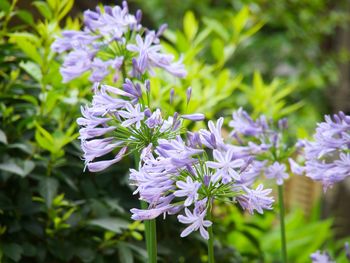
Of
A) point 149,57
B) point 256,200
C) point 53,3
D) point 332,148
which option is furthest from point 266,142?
point 53,3

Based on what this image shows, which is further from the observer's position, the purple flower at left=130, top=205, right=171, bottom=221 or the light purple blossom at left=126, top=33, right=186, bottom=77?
the light purple blossom at left=126, top=33, right=186, bottom=77

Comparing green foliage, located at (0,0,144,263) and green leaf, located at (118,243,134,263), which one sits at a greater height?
green foliage, located at (0,0,144,263)

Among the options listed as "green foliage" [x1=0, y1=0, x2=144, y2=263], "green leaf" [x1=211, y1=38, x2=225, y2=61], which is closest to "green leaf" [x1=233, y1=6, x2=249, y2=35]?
"green leaf" [x1=211, y1=38, x2=225, y2=61]

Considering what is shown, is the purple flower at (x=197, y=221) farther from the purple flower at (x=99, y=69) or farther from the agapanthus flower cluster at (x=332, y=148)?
the purple flower at (x=99, y=69)

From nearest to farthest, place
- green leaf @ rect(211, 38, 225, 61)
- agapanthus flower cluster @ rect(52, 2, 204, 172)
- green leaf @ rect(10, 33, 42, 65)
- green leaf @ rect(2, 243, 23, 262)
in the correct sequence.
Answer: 1. agapanthus flower cluster @ rect(52, 2, 204, 172)
2. green leaf @ rect(2, 243, 23, 262)
3. green leaf @ rect(10, 33, 42, 65)
4. green leaf @ rect(211, 38, 225, 61)

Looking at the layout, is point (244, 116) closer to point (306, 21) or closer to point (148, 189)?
point (148, 189)

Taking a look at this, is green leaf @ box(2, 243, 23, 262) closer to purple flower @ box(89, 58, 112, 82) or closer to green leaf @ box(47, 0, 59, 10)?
purple flower @ box(89, 58, 112, 82)
